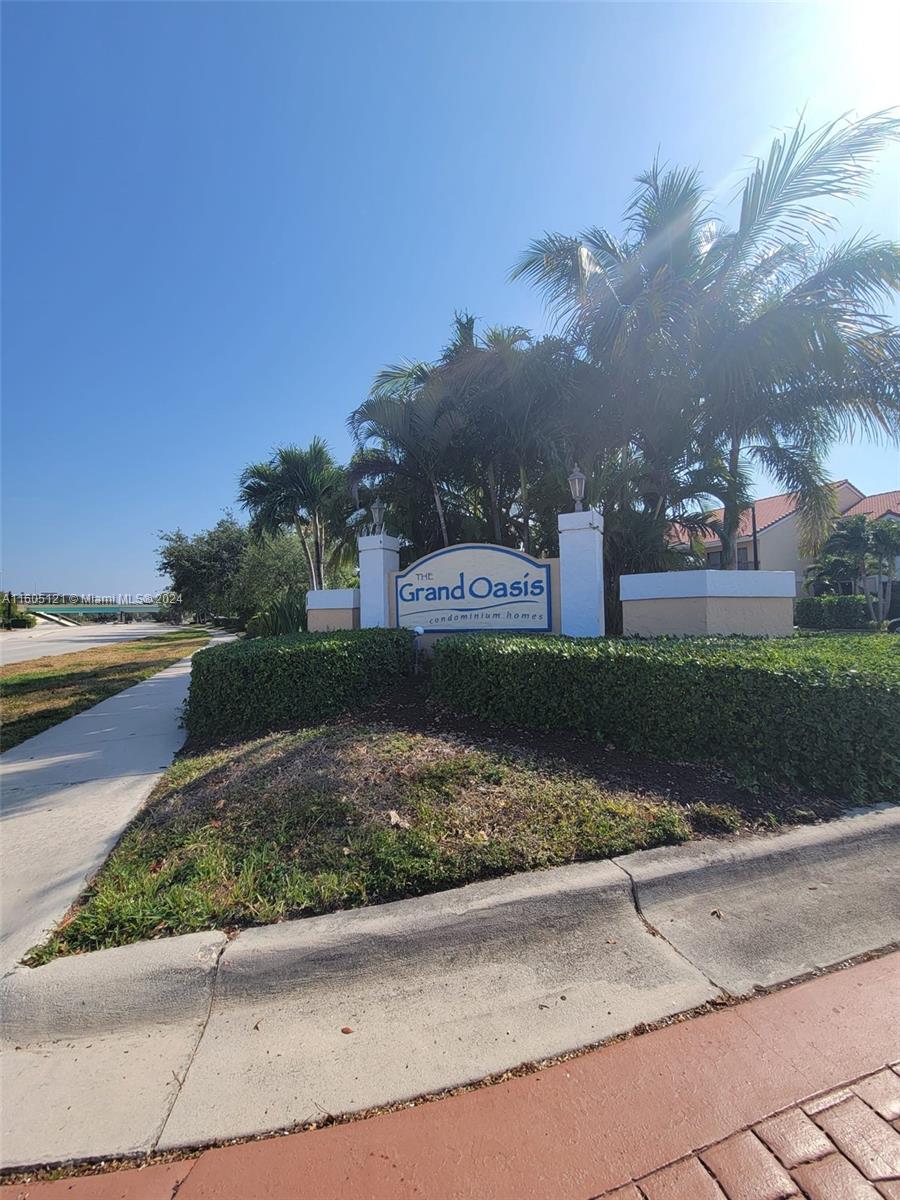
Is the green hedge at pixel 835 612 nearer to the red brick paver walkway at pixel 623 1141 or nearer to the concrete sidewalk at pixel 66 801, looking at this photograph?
the concrete sidewalk at pixel 66 801

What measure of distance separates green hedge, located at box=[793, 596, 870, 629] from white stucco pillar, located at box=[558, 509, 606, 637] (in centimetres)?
1986

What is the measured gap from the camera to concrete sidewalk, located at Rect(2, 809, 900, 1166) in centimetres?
185

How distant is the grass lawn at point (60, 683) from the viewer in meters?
7.61

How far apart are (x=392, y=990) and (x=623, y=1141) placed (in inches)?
36.9

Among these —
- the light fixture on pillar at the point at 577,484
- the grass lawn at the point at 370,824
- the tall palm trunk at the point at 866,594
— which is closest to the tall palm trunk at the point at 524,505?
the light fixture on pillar at the point at 577,484

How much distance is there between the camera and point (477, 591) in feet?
25.1

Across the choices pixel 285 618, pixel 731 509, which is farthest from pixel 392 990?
pixel 285 618

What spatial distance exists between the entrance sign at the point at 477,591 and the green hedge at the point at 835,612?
20119mm

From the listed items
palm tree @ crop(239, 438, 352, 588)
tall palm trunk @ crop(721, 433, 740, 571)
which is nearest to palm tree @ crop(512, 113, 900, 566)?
tall palm trunk @ crop(721, 433, 740, 571)

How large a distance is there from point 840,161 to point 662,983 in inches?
369

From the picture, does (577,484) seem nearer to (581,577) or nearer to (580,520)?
(580,520)

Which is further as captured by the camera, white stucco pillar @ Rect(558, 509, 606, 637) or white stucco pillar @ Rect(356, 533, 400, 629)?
white stucco pillar @ Rect(356, 533, 400, 629)

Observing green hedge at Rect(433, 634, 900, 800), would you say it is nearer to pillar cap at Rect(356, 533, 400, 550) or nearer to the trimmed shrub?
pillar cap at Rect(356, 533, 400, 550)

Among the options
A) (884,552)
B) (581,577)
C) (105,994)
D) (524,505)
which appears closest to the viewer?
(105,994)
